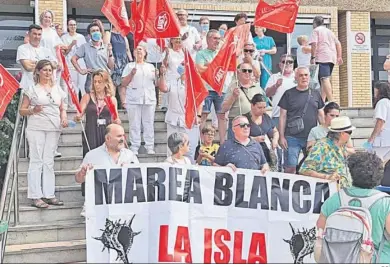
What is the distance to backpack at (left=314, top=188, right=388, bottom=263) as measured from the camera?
13.0ft

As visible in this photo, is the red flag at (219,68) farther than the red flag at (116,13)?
No

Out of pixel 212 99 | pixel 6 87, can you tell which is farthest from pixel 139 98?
pixel 6 87

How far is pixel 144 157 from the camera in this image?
27.0 ft

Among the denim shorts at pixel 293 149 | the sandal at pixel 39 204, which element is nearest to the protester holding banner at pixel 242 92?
the denim shorts at pixel 293 149

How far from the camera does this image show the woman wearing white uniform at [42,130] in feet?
22.2

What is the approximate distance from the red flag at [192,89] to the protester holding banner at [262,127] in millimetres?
614

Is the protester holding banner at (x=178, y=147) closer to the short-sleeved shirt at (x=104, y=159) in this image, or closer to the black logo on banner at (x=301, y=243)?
the short-sleeved shirt at (x=104, y=159)

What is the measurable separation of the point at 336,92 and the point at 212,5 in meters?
3.64

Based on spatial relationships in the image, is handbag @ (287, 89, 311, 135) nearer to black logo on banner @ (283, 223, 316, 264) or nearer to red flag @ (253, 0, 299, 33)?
red flag @ (253, 0, 299, 33)

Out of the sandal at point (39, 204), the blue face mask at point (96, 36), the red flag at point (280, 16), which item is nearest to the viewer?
the sandal at point (39, 204)

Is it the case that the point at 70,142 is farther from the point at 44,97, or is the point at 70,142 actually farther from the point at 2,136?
the point at 44,97

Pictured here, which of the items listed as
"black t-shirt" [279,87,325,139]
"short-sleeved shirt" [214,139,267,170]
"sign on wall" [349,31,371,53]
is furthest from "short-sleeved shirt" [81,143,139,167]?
"sign on wall" [349,31,371,53]

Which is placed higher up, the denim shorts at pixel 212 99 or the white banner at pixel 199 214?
the denim shorts at pixel 212 99

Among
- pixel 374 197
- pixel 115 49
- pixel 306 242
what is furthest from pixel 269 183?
pixel 115 49
